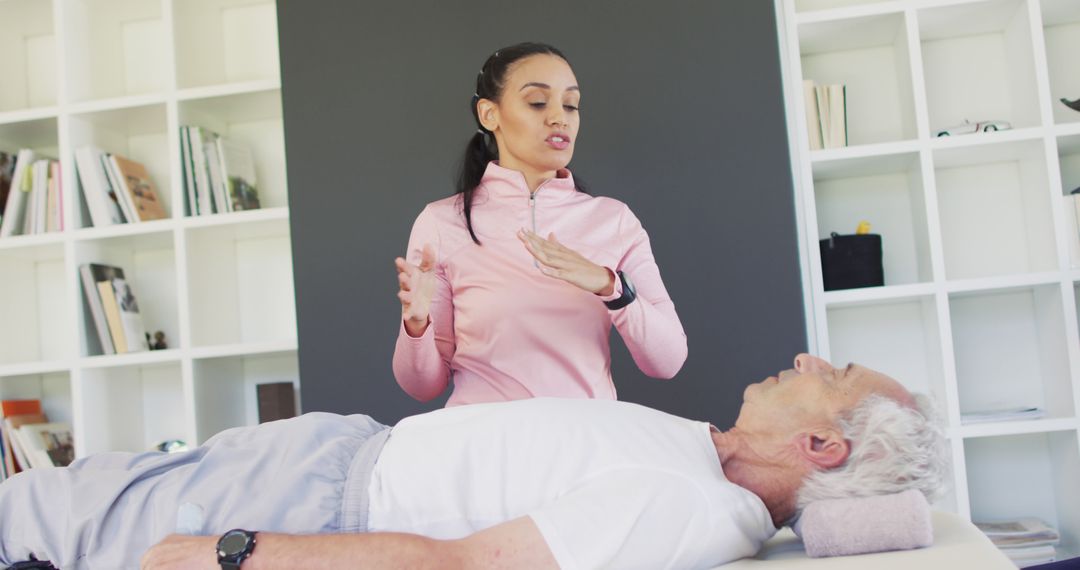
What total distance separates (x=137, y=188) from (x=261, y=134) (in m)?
0.49

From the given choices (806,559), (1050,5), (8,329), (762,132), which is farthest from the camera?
(8,329)

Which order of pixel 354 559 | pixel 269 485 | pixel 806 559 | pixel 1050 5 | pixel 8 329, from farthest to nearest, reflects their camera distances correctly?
pixel 8 329 < pixel 1050 5 < pixel 269 485 < pixel 806 559 < pixel 354 559

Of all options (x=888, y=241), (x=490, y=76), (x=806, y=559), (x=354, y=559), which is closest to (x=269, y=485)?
(x=354, y=559)

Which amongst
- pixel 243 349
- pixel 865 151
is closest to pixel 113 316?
pixel 243 349

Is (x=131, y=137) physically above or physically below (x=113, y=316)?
above

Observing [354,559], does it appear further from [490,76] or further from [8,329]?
[8,329]

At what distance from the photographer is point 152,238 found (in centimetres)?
378

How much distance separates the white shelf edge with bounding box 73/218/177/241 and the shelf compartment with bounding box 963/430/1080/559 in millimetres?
2795

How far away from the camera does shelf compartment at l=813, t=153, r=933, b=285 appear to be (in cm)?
349

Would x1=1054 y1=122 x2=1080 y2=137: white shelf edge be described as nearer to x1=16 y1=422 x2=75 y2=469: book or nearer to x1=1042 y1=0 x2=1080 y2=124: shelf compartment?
x1=1042 y1=0 x2=1080 y2=124: shelf compartment

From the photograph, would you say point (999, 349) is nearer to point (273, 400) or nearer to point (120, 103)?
point (273, 400)

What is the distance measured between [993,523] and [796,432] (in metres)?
1.90

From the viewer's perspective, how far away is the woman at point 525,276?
2.30 metres

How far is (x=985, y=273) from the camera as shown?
3.46 metres
